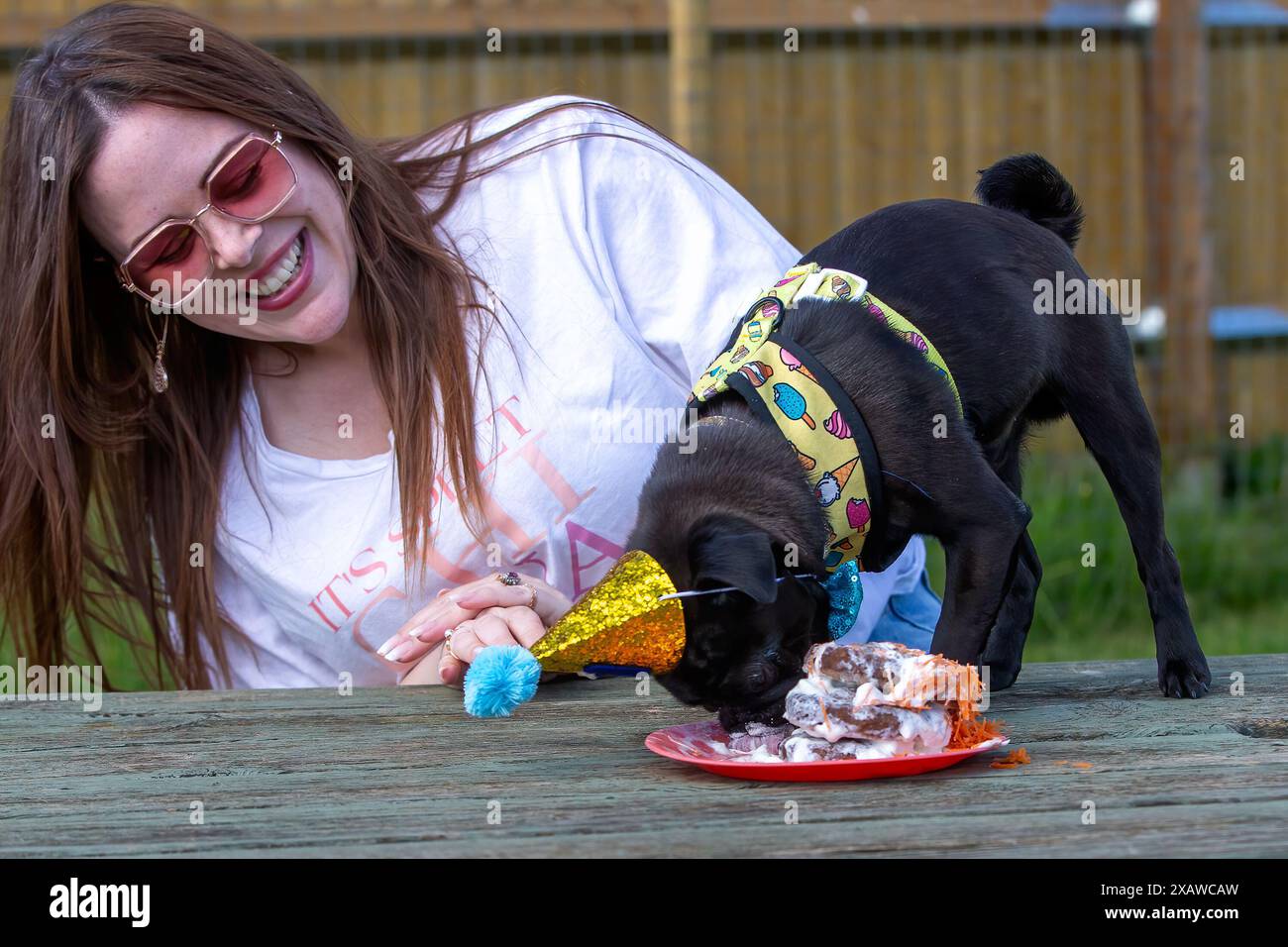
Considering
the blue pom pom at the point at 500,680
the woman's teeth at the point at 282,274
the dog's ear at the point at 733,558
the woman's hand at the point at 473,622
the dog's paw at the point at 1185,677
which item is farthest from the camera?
the woman's teeth at the point at 282,274

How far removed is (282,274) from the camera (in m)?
2.19

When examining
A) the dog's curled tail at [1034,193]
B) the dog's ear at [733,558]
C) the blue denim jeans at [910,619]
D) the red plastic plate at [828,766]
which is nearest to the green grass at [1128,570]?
the blue denim jeans at [910,619]

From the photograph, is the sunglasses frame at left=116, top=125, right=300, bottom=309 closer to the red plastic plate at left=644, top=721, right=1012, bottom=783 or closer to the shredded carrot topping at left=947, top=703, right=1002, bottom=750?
the red plastic plate at left=644, top=721, right=1012, bottom=783

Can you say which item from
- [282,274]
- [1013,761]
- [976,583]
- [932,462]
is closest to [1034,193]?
[932,462]

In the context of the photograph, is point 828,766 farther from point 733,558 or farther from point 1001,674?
point 1001,674

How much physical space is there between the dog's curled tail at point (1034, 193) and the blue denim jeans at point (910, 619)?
2.37 feet

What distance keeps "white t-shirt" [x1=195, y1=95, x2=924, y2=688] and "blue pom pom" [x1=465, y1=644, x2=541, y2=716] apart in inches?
24.8

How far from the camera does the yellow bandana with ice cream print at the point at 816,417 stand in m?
1.75

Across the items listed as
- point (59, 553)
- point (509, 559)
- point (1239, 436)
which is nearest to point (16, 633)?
point (59, 553)

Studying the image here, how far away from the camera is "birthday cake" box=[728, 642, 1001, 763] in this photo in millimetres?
1472

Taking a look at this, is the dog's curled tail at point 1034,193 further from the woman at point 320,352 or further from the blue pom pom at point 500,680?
the blue pom pom at point 500,680

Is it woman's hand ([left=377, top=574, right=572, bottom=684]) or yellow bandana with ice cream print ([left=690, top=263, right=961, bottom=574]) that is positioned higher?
yellow bandana with ice cream print ([left=690, top=263, right=961, bottom=574])

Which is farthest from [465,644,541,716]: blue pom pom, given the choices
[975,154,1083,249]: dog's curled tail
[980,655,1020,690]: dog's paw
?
[975,154,1083,249]: dog's curled tail

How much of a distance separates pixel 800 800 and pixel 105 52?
162cm
